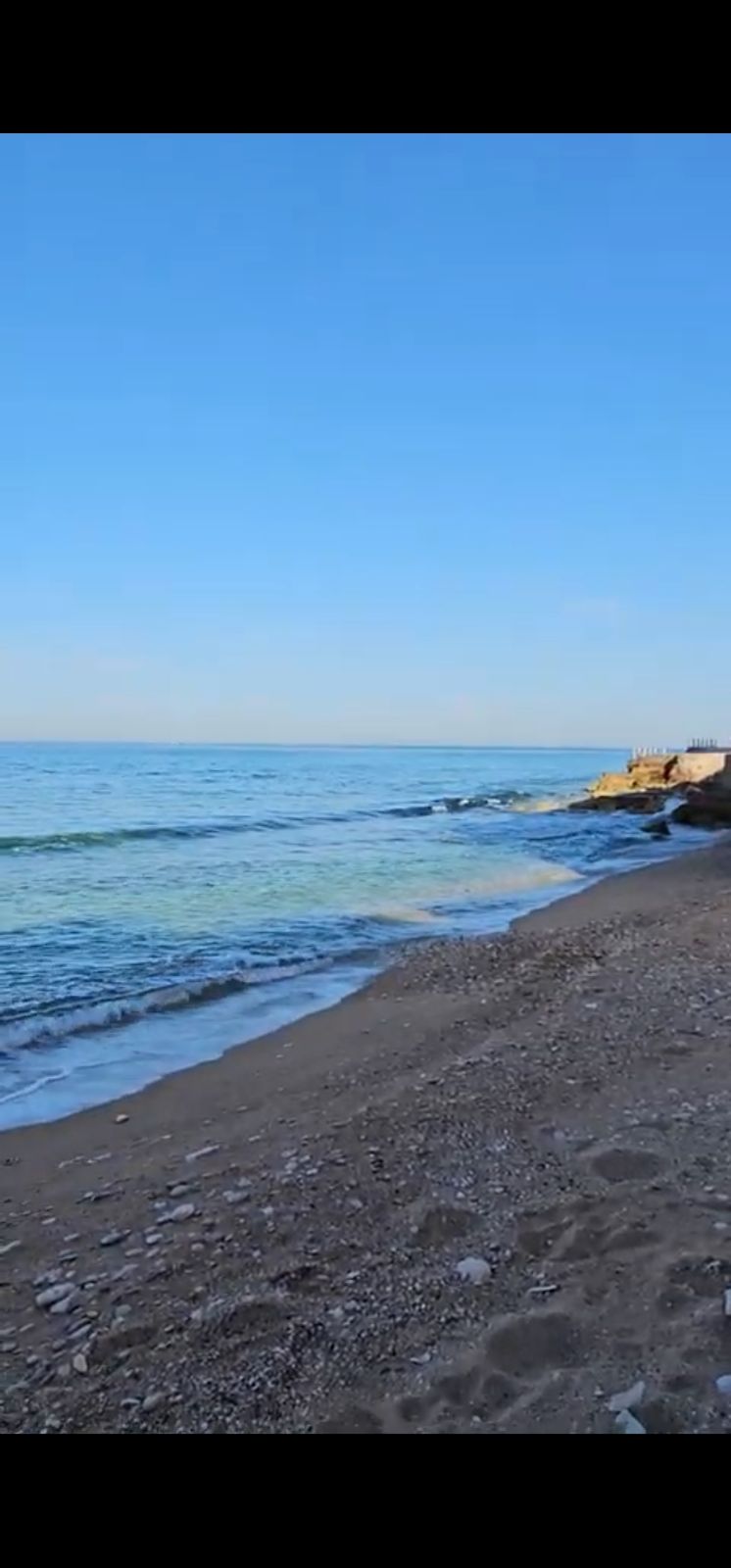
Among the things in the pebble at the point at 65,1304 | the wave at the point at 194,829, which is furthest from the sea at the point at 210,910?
the pebble at the point at 65,1304

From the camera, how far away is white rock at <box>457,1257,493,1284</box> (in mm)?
3684

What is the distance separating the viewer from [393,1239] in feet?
13.6

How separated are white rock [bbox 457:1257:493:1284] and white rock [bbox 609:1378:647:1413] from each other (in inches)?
34.4

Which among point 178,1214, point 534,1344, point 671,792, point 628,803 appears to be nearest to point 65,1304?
point 178,1214

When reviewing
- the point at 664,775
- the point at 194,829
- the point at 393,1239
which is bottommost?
the point at 194,829

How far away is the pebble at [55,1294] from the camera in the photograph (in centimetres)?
402

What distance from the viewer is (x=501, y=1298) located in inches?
138

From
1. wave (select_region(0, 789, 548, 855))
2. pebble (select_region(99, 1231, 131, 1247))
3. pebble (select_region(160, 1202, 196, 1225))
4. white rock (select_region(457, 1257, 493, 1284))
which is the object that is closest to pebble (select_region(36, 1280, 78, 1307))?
pebble (select_region(99, 1231, 131, 1247))

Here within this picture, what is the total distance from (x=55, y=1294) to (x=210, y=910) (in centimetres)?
1132

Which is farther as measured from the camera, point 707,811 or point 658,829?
point 707,811

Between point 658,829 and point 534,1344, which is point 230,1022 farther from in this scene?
point 658,829
